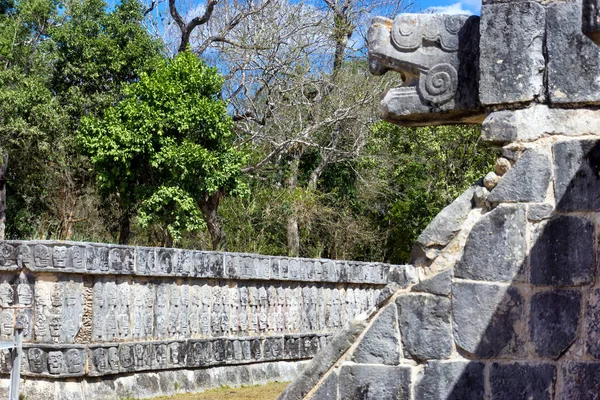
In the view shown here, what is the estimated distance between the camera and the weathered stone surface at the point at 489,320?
4027 mm

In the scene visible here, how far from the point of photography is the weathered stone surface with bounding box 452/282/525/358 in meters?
4.03

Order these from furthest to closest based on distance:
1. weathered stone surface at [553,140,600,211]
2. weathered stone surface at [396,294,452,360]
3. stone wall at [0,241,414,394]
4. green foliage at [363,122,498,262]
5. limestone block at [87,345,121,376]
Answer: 1. green foliage at [363,122,498,262]
2. limestone block at [87,345,121,376]
3. stone wall at [0,241,414,394]
4. weathered stone surface at [396,294,452,360]
5. weathered stone surface at [553,140,600,211]

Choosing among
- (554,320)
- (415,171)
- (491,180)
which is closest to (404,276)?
(491,180)

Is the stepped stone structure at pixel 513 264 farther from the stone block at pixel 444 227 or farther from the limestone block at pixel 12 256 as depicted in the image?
the limestone block at pixel 12 256

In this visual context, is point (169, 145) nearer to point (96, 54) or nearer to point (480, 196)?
point (96, 54)

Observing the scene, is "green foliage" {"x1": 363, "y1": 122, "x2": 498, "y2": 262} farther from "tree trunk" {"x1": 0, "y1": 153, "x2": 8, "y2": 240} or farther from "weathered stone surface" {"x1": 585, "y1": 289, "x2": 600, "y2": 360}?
"weathered stone surface" {"x1": 585, "y1": 289, "x2": 600, "y2": 360}

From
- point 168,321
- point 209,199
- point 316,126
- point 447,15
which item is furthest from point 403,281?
point 316,126

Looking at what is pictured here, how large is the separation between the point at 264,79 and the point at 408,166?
12.4ft

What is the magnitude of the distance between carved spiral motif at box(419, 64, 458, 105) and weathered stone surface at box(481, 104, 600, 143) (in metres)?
0.28

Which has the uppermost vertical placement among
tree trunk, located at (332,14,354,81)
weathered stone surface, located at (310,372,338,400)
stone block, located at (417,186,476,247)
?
tree trunk, located at (332,14,354,81)

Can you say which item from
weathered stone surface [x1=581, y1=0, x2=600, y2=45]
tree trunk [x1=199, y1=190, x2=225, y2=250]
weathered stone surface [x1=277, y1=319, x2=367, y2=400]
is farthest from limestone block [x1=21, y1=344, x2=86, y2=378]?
tree trunk [x1=199, y1=190, x2=225, y2=250]

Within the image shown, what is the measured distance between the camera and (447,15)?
4449 mm

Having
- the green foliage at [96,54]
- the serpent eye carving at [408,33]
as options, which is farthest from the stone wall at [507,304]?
the green foliage at [96,54]

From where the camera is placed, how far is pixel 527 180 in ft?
13.4
